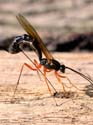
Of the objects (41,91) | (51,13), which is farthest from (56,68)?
(51,13)

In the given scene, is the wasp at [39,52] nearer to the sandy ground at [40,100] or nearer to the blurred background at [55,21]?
the sandy ground at [40,100]

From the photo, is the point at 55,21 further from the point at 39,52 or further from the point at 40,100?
the point at 40,100

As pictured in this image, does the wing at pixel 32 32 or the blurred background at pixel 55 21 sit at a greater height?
the wing at pixel 32 32

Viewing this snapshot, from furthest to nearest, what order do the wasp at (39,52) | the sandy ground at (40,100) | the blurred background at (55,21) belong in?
1. the blurred background at (55,21)
2. the wasp at (39,52)
3. the sandy ground at (40,100)

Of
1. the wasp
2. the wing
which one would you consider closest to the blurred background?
the wasp

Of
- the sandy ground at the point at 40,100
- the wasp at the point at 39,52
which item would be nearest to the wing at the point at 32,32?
the wasp at the point at 39,52

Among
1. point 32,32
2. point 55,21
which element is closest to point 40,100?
point 32,32
